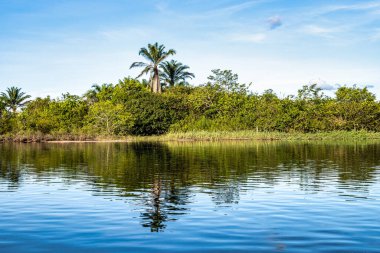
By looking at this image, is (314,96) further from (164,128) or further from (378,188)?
(378,188)

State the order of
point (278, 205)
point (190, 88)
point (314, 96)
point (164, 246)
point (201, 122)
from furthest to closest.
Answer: point (190, 88) → point (314, 96) → point (201, 122) → point (278, 205) → point (164, 246)

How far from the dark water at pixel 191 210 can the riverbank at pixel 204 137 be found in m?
47.5

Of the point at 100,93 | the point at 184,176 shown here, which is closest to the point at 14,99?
the point at 100,93

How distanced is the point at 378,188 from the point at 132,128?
65.3m

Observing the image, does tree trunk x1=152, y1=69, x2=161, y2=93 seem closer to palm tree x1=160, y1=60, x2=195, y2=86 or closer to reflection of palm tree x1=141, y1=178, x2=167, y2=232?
palm tree x1=160, y1=60, x2=195, y2=86

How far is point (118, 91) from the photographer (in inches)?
3469

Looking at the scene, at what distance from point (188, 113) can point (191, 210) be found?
72.6 m

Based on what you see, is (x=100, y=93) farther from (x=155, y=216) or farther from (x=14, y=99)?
(x=155, y=216)

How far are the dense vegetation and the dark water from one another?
51458mm

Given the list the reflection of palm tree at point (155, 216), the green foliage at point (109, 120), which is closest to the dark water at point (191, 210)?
the reflection of palm tree at point (155, 216)

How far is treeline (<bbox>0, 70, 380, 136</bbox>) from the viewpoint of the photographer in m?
80.6

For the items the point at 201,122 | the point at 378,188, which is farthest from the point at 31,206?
the point at 201,122

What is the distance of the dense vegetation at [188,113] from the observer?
264 ft

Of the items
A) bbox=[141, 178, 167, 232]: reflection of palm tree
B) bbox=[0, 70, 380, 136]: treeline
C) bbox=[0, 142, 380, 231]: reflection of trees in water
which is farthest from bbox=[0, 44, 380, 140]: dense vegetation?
bbox=[141, 178, 167, 232]: reflection of palm tree
